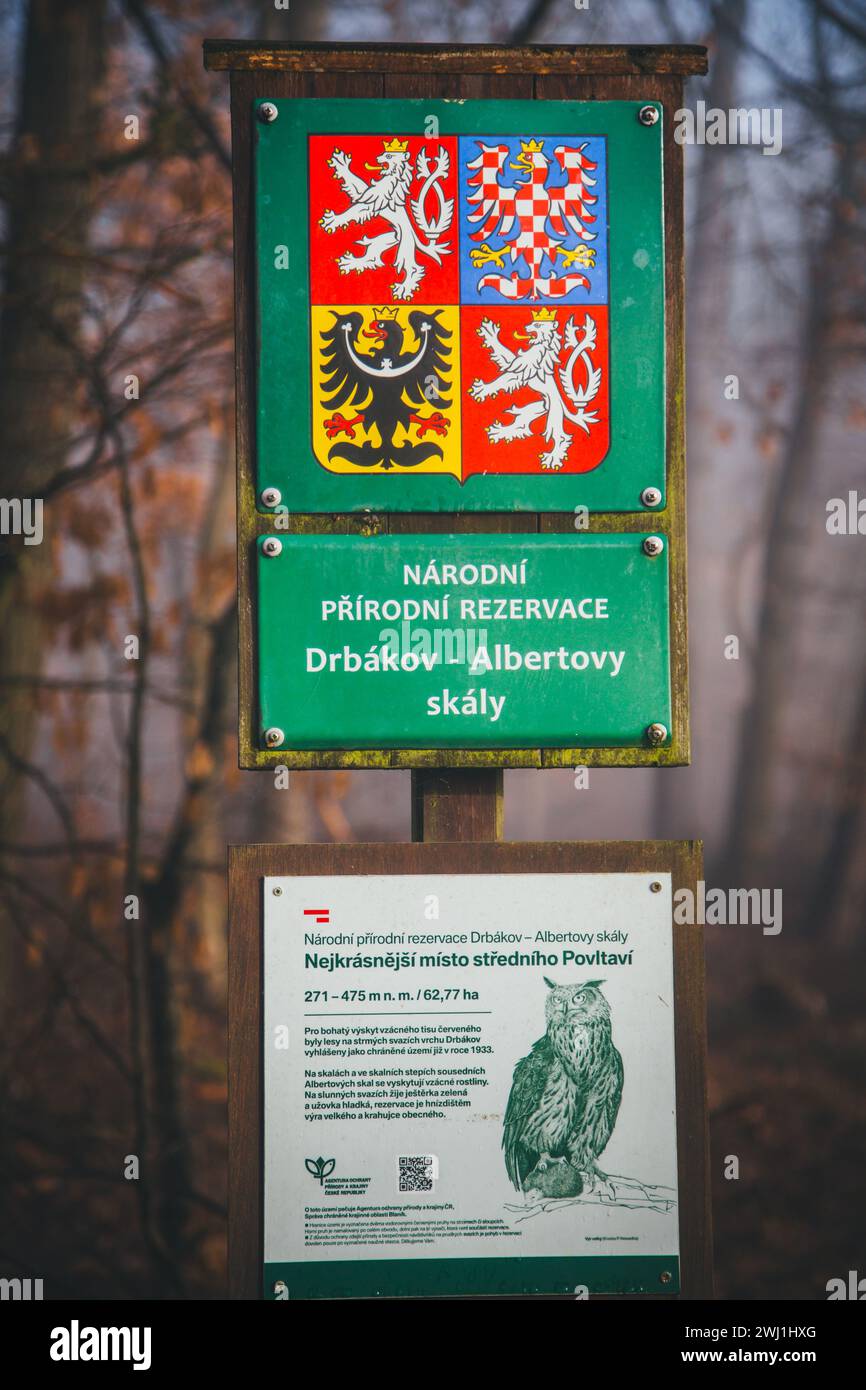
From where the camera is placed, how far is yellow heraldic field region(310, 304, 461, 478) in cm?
251

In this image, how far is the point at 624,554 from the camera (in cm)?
254

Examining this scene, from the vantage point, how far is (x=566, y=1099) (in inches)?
99.1

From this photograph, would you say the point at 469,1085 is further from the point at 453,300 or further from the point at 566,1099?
the point at 453,300

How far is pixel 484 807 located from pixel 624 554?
0.58 metres

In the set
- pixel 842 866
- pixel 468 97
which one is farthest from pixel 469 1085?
pixel 842 866

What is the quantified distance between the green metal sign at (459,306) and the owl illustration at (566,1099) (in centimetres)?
101

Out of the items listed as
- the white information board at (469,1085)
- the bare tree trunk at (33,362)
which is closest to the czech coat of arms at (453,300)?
the white information board at (469,1085)

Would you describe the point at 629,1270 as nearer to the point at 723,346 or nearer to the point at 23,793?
the point at 23,793

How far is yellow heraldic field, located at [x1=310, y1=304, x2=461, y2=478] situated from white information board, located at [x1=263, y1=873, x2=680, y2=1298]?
0.83 metres

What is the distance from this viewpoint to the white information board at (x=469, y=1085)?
8.12 ft

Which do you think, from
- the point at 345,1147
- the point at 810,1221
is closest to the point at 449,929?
the point at 345,1147

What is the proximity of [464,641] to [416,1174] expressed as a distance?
1.05 m

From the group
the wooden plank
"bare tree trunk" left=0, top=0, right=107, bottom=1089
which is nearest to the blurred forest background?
"bare tree trunk" left=0, top=0, right=107, bottom=1089

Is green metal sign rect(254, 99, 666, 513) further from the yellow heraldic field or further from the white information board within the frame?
the white information board
